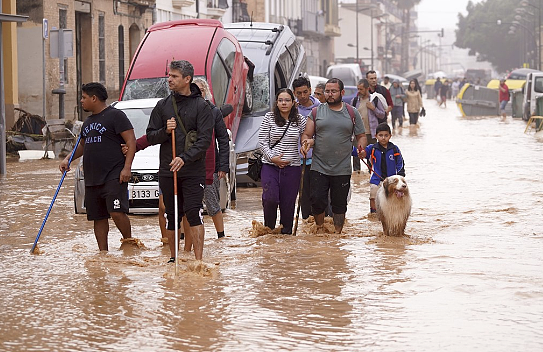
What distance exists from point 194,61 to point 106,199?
787 centimetres

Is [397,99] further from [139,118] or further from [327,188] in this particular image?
[327,188]

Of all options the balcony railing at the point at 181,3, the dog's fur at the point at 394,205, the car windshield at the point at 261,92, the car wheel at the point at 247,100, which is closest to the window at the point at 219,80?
the car wheel at the point at 247,100

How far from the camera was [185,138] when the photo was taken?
923cm

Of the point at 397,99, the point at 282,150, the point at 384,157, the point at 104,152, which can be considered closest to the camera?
the point at 104,152

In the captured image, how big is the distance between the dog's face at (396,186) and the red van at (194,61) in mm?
5869

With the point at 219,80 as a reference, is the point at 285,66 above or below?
above

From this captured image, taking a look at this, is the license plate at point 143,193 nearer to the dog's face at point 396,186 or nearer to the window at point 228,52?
the dog's face at point 396,186

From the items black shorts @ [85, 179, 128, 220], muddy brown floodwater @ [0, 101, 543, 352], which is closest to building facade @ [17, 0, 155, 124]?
muddy brown floodwater @ [0, 101, 543, 352]

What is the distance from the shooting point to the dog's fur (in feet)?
36.6

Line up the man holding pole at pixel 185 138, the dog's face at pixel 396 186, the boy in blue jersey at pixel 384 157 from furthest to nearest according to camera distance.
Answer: the boy in blue jersey at pixel 384 157
the dog's face at pixel 396 186
the man holding pole at pixel 185 138

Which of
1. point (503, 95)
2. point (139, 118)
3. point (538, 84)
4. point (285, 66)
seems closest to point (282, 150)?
point (139, 118)

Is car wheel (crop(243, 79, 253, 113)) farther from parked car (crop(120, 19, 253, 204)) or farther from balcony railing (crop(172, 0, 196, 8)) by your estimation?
balcony railing (crop(172, 0, 196, 8))

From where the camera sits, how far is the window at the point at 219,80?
17.6 metres

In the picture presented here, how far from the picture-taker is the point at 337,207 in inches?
448
